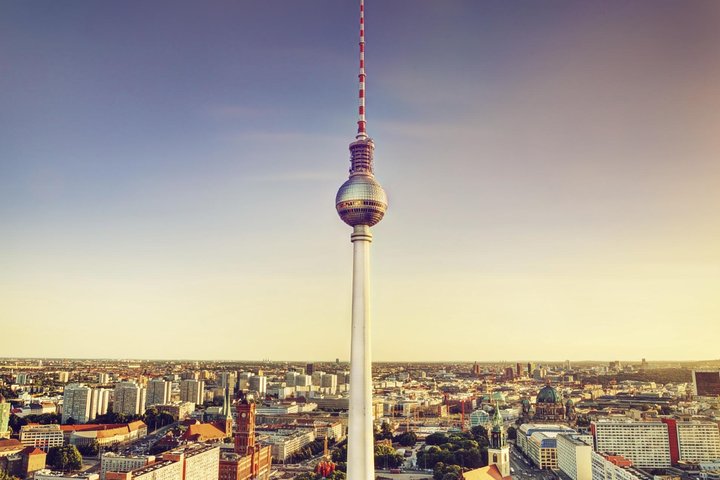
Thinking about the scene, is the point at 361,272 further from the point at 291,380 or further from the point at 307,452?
the point at 291,380

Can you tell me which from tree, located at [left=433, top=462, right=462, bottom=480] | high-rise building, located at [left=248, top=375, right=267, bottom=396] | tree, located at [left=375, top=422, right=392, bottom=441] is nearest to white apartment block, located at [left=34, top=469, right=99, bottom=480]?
tree, located at [left=433, top=462, right=462, bottom=480]

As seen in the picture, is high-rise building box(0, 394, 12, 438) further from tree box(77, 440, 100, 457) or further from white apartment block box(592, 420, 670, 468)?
white apartment block box(592, 420, 670, 468)

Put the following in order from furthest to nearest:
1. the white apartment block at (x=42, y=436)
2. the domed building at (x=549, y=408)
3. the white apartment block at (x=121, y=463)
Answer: the domed building at (x=549, y=408)
the white apartment block at (x=42, y=436)
the white apartment block at (x=121, y=463)

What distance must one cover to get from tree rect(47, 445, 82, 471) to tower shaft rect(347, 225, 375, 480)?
3640 cm

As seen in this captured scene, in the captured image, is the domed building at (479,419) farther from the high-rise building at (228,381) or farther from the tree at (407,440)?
the high-rise building at (228,381)

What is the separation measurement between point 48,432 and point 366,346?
54119 mm

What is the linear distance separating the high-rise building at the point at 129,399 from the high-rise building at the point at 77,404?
1017 cm

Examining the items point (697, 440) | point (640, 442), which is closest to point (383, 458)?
point (640, 442)

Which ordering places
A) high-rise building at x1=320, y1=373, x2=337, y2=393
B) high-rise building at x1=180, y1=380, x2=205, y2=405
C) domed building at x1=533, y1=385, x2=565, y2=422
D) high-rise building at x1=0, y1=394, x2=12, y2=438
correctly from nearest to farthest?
1. high-rise building at x1=0, y1=394, x2=12, y2=438
2. domed building at x1=533, y1=385, x2=565, y2=422
3. high-rise building at x1=180, y1=380, x2=205, y2=405
4. high-rise building at x1=320, y1=373, x2=337, y2=393

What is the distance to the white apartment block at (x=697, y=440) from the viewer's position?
76875 millimetres

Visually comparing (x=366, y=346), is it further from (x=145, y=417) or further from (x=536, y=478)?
(x=145, y=417)

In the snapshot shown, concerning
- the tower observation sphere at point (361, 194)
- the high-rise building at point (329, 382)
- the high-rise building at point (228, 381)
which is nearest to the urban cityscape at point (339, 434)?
the high-rise building at point (228, 381)

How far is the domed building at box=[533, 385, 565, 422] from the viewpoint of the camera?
10838 centimetres

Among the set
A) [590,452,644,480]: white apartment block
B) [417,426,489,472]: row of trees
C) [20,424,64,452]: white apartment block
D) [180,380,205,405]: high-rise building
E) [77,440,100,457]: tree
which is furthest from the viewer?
[180,380,205,405]: high-rise building
